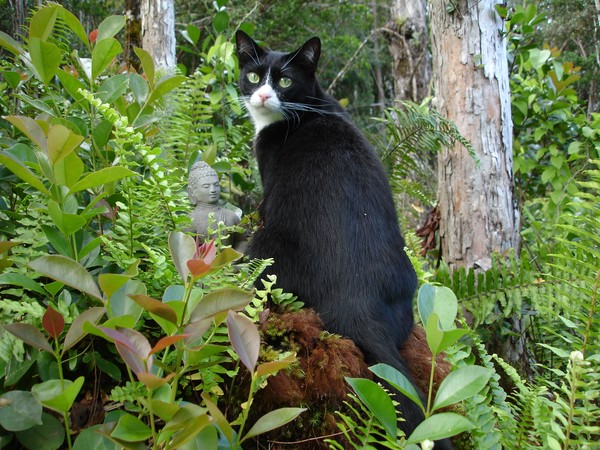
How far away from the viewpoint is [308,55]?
8.62 feet

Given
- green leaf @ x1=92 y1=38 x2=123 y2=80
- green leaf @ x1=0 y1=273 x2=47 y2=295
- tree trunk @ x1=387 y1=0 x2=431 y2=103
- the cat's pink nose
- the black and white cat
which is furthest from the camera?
tree trunk @ x1=387 y1=0 x2=431 y2=103

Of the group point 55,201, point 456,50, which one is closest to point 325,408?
point 55,201

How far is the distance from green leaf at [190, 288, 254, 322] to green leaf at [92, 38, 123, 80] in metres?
0.77

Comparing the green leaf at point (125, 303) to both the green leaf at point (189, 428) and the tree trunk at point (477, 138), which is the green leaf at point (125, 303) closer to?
the green leaf at point (189, 428)

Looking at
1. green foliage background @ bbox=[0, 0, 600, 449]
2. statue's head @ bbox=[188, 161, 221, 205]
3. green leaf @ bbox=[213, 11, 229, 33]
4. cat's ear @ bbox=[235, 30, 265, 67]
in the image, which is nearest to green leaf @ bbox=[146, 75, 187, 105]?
green foliage background @ bbox=[0, 0, 600, 449]

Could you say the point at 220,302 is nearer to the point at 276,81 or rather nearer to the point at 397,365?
the point at 397,365

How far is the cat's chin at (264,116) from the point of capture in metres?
2.49

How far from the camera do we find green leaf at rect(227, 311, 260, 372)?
827mm

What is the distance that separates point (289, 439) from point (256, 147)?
60.0 inches

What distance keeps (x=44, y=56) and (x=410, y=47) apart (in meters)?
5.46

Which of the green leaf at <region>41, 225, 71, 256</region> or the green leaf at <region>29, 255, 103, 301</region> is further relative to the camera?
the green leaf at <region>41, 225, 71, 256</region>

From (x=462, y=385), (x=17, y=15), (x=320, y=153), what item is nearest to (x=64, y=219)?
(x=462, y=385)

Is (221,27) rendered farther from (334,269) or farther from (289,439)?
(289,439)

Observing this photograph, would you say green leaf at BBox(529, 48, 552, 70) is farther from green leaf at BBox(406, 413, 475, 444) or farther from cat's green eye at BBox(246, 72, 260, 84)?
green leaf at BBox(406, 413, 475, 444)
